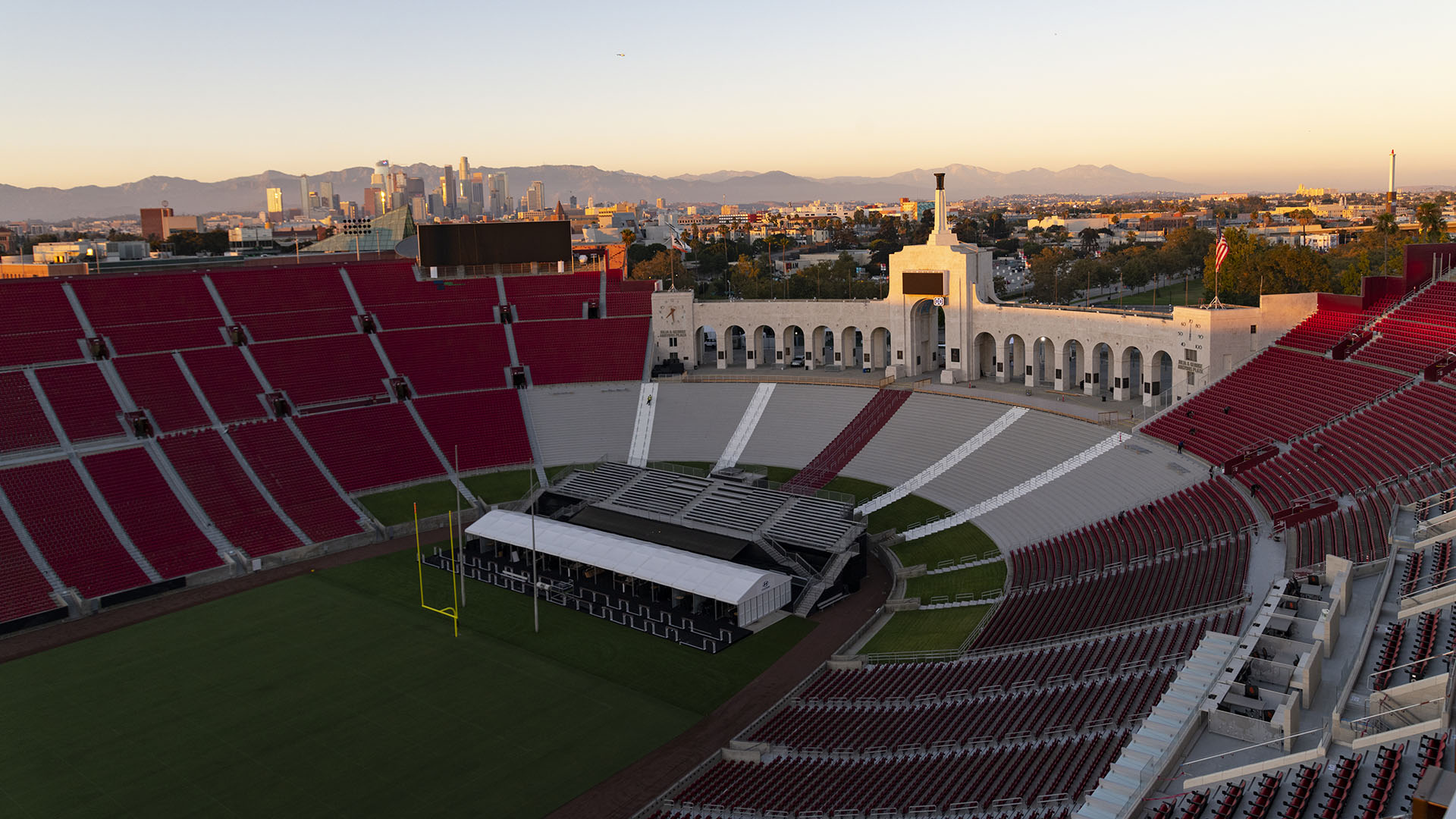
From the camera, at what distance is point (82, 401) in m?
46.2

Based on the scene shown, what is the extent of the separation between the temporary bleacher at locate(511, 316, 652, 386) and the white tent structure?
16.2 metres

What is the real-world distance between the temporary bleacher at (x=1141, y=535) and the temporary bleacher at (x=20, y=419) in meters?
39.9

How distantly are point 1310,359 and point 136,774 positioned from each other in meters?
42.7

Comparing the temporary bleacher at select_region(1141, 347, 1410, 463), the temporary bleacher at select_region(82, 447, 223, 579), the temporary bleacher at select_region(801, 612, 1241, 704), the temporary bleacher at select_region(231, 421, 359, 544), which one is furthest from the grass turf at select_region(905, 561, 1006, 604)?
the temporary bleacher at select_region(82, 447, 223, 579)

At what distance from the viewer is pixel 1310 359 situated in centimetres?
4156

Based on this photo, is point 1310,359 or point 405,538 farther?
point 405,538

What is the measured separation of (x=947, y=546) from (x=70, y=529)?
33.5 meters

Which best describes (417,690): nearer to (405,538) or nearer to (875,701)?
(875,701)

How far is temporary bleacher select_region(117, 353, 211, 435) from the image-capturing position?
155ft

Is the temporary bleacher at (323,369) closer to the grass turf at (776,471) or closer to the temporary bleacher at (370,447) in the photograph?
the temporary bleacher at (370,447)

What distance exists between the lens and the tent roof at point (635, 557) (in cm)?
3384

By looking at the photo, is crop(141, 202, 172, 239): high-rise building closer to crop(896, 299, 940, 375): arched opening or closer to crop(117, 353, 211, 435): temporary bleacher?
crop(117, 353, 211, 435): temporary bleacher

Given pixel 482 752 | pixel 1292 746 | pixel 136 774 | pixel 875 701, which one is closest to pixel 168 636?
pixel 136 774

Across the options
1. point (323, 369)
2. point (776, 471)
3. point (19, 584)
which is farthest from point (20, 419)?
point (776, 471)
